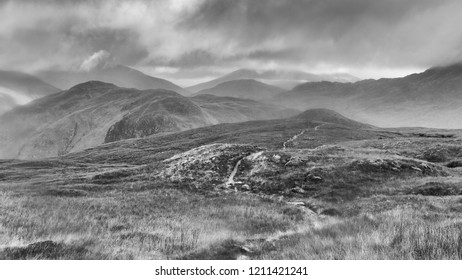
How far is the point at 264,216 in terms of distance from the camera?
645 inches

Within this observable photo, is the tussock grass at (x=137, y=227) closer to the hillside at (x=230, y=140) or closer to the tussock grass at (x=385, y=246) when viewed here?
the tussock grass at (x=385, y=246)

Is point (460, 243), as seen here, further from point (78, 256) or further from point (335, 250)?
point (78, 256)

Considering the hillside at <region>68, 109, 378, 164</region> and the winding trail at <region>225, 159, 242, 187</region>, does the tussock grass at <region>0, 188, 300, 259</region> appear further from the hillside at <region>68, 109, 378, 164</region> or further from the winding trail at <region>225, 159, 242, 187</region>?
the hillside at <region>68, 109, 378, 164</region>

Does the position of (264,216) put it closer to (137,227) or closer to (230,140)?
(137,227)

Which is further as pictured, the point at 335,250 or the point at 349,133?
the point at 349,133

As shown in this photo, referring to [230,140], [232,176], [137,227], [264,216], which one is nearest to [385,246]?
[264,216]

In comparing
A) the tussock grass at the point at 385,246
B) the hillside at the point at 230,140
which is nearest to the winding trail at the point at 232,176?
the tussock grass at the point at 385,246

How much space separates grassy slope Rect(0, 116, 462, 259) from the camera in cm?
844

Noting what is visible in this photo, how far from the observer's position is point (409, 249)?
25.1 feet

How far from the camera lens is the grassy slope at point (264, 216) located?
8438mm

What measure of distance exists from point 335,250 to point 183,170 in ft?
90.6
